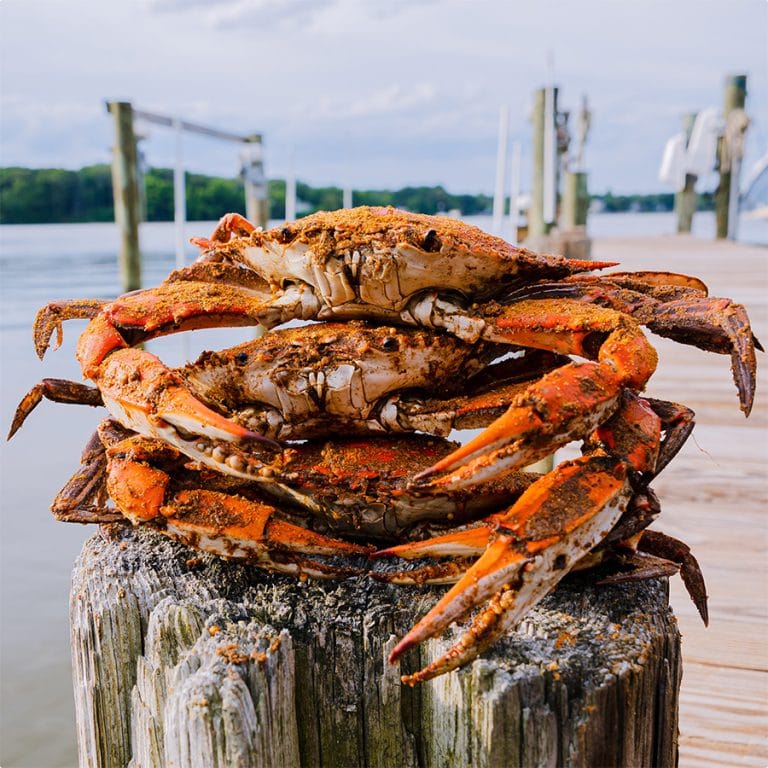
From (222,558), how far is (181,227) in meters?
5.02

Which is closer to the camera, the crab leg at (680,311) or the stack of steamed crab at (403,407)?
the stack of steamed crab at (403,407)

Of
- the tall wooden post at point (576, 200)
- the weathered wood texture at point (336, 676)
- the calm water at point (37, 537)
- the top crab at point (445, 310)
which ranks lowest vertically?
the calm water at point (37, 537)

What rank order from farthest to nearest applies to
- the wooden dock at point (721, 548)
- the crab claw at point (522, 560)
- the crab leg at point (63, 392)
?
the wooden dock at point (721, 548) < the crab leg at point (63, 392) < the crab claw at point (522, 560)

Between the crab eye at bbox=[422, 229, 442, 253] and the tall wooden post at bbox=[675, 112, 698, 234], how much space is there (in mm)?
13774

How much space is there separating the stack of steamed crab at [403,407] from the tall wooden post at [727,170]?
11.1 metres

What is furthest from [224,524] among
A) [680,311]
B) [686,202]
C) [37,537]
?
[686,202]

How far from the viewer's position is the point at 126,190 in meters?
6.48

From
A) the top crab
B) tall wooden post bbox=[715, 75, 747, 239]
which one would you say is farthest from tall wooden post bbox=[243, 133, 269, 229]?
the top crab

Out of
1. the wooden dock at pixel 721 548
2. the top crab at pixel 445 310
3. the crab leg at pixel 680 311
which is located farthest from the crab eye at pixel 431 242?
the wooden dock at pixel 721 548

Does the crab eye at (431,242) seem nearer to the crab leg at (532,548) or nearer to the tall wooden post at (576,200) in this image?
the crab leg at (532,548)

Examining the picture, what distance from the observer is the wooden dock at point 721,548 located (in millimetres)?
1821

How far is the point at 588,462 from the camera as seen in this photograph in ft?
3.49

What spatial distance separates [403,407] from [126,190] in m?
5.87

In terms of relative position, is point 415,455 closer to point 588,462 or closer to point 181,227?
point 588,462
